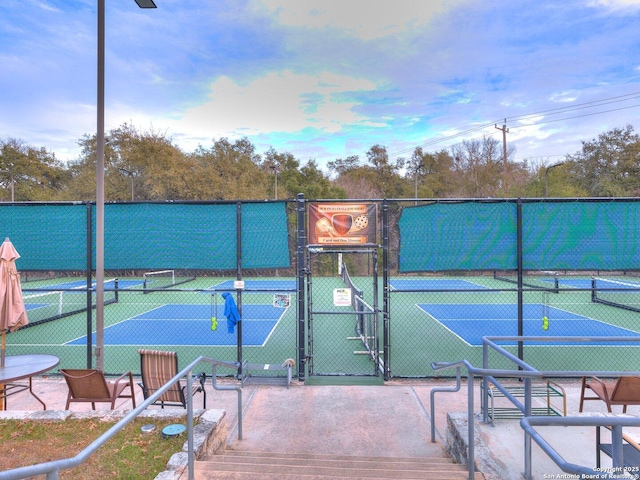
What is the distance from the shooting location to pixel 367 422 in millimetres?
5773

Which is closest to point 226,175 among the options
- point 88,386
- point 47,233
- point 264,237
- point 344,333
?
point 344,333

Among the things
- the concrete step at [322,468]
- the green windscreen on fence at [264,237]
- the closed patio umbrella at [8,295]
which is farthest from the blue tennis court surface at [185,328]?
the concrete step at [322,468]

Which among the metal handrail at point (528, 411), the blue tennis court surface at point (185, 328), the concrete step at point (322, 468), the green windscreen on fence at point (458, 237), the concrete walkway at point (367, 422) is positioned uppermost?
the green windscreen on fence at point (458, 237)

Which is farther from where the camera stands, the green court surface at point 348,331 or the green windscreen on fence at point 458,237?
the green court surface at point 348,331

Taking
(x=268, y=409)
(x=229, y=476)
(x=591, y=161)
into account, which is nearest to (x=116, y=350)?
(x=268, y=409)

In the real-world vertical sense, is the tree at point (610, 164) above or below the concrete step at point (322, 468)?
above

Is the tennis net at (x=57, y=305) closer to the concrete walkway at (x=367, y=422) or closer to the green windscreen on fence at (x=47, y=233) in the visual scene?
the green windscreen on fence at (x=47, y=233)

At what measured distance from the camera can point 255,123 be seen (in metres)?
44.5

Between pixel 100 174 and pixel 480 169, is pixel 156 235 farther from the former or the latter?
pixel 480 169

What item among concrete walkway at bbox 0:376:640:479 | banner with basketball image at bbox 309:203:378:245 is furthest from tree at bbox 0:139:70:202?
banner with basketball image at bbox 309:203:378:245

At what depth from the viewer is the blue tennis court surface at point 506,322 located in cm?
1283

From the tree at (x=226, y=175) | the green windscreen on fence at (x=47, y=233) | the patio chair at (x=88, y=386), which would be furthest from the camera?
the tree at (x=226, y=175)

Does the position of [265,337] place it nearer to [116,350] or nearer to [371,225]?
[116,350]

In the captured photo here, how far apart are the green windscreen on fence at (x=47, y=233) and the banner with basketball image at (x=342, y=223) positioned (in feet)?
14.8
